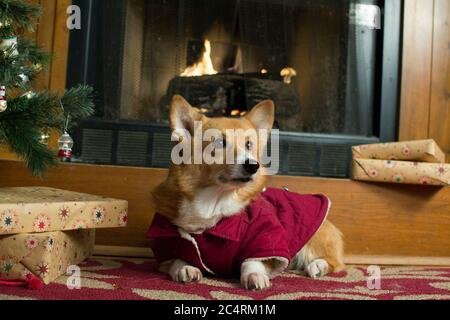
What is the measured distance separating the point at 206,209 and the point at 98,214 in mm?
→ 352

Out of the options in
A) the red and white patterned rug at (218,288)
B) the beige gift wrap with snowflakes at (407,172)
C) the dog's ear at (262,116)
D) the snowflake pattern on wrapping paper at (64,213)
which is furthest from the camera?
the beige gift wrap with snowflakes at (407,172)

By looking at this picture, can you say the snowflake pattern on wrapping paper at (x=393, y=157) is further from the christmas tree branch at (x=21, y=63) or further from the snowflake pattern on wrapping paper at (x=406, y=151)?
the christmas tree branch at (x=21, y=63)

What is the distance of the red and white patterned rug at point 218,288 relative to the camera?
1.22 m

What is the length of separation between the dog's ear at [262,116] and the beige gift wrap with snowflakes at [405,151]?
0.64 meters

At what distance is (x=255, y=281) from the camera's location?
1.35m

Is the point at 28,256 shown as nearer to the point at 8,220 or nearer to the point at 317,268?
the point at 8,220

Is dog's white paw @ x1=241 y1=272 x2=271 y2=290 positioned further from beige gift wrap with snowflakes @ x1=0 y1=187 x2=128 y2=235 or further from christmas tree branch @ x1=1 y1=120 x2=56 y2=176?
christmas tree branch @ x1=1 y1=120 x2=56 y2=176

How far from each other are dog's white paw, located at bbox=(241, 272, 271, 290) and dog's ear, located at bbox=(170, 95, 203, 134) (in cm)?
52

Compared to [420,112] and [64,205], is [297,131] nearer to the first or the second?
[420,112]

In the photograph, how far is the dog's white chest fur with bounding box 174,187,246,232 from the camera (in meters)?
1.50

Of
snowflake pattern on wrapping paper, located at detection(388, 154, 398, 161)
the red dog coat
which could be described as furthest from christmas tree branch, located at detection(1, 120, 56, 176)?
snowflake pattern on wrapping paper, located at detection(388, 154, 398, 161)

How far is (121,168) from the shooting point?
2.03m

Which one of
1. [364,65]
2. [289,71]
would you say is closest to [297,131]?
[289,71]

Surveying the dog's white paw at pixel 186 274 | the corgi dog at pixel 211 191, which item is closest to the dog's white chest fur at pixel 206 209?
the corgi dog at pixel 211 191
